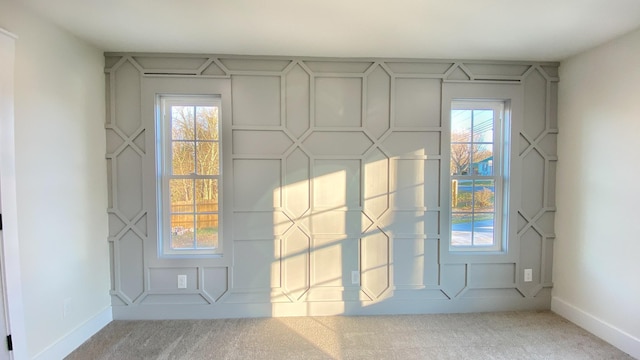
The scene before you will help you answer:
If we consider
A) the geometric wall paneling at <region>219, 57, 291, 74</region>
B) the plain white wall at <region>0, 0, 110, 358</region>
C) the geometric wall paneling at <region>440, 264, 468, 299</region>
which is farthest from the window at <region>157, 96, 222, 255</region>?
the geometric wall paneling at <region>440, 264, 468, 299</region>

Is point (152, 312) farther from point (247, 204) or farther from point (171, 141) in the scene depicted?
point (171, 141)

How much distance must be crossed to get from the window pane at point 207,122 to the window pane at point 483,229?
275cm

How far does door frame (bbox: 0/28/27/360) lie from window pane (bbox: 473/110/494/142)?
3629 mm

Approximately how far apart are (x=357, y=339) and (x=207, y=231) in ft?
5.49

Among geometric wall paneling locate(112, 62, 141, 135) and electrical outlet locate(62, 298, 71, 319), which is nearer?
electrical outlet locate(62, 298, 71, 319)

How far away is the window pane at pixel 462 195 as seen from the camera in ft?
9.11

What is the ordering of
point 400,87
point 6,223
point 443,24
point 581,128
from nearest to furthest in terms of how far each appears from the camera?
point 6,223 → point 443,24 → point 581,128 → point 400,87

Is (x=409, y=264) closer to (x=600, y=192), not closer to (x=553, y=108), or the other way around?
(x=600, y=192)

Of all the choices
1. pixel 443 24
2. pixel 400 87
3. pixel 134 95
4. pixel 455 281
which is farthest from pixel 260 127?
pixel 455 281

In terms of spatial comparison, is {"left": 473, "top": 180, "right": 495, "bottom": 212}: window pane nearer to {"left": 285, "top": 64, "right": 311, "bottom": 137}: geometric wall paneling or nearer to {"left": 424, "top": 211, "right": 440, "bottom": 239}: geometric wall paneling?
{"left": 424, "top": 211, "right": 440, "bottom": 239}: geometric wall paneling

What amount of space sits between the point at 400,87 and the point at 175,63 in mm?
2134

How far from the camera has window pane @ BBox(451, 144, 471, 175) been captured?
109 inches

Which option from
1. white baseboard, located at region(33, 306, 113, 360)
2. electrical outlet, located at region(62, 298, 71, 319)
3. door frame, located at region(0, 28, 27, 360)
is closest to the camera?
door frame, located at region(0, 28, 27, 360)

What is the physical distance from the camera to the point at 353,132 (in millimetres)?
2648
